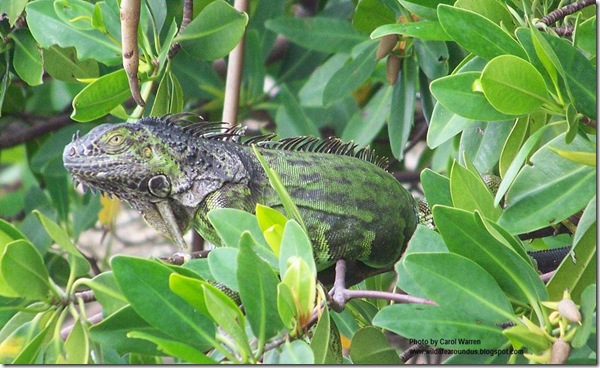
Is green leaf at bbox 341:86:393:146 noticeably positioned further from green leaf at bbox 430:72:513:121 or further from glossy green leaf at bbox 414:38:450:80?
green leaf at bbox 430:72:513:121

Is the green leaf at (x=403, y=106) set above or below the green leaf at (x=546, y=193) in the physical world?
below

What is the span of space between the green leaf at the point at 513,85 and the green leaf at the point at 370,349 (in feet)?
2.28

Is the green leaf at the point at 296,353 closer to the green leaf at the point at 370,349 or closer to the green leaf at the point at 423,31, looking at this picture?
the green leaf at the point at 370,349

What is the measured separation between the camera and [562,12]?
2.49 m

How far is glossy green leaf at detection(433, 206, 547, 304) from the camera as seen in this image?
1960 mm

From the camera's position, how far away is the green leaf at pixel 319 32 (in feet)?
12.6

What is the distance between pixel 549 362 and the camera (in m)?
1.78

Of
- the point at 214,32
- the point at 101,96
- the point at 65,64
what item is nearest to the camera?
the point at 101,96

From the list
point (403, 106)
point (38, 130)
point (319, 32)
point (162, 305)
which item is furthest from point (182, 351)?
point (38, 130)

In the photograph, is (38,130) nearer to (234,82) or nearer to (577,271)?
(234,82)

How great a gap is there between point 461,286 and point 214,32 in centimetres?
129

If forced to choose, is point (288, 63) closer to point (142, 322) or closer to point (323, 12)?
point (323, 12)

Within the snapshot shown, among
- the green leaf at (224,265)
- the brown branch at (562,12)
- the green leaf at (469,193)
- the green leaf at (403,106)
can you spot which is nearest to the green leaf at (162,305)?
the green leaf at (224,265)

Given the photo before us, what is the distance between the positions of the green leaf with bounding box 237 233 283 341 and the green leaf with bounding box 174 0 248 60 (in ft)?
3.73
